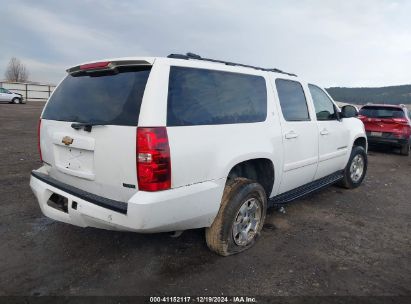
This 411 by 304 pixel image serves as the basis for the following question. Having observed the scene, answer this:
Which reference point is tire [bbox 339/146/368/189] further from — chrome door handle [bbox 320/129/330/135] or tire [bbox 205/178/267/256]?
tire [bbox 205/178/267/256]

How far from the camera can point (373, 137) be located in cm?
1033

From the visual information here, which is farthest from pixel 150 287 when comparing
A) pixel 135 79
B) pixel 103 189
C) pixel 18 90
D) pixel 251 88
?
pixel 18 90

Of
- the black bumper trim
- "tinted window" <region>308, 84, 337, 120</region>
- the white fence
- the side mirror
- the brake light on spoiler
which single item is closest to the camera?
the black bumper trim

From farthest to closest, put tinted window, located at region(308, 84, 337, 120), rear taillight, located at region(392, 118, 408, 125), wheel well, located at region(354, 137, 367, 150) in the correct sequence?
rear taillight, located at region(392, 118, 408, 125)
wheel well, located at region(354, 137, 367, 150)
tinted window, located at region(308, 84, 337, 120)

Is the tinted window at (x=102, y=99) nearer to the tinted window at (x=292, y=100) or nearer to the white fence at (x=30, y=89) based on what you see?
the tinted window at (x=292, y=100)

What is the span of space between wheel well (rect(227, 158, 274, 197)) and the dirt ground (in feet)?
2.11

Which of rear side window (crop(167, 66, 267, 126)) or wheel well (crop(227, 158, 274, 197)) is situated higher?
rear side window (crop(167, 66, 267, 126))

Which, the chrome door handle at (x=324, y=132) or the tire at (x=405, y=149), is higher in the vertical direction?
the chrome door handle at (x=324, y=132)

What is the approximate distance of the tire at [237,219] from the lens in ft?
10.1

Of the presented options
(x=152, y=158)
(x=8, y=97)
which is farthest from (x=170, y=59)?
(x=8, y=97)

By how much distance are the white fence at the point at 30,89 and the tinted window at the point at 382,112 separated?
35948mm

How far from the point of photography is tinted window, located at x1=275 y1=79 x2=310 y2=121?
3914 millimetres

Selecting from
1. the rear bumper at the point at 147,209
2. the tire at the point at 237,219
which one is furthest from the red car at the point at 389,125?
the rear bumper at the point at 147,209

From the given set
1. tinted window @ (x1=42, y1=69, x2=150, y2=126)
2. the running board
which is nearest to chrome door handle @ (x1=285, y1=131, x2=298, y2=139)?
the running board
